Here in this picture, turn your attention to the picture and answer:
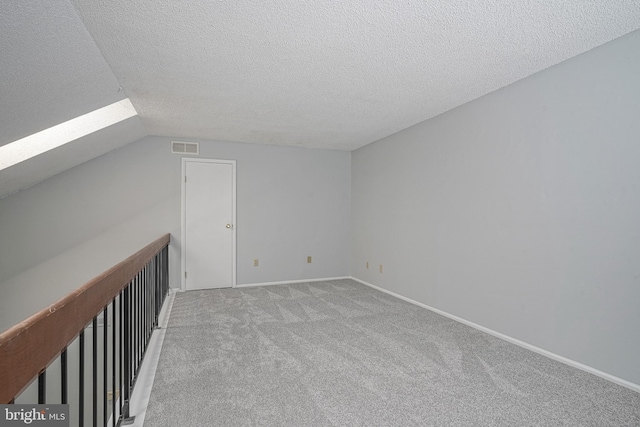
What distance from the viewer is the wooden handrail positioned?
2.02 ft

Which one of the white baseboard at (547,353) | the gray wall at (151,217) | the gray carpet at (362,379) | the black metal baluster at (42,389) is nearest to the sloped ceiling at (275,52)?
the gray wall at (151,217)

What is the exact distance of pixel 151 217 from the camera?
16.0 ft

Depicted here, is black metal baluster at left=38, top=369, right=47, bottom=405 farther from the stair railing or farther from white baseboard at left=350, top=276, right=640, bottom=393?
white baseboard at left=350, top=276, right=640, bottom=393

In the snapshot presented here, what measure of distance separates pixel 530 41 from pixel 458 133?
54.8 inches

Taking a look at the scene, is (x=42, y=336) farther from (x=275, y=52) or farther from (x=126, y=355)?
(x=275, y=52)

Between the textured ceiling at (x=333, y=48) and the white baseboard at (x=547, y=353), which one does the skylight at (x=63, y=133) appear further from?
the white baseboard at (x=547, y=353)

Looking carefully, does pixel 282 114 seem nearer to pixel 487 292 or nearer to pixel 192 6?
pixel 192 6

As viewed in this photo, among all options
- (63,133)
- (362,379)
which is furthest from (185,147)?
(362,379)

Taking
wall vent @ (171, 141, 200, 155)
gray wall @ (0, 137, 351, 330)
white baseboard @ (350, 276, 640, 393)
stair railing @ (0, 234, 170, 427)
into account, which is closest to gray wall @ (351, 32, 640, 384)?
white baseboard @ (350, 276, 640, 393)

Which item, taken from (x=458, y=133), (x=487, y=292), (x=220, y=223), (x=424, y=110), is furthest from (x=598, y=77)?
(x=220, y=223)

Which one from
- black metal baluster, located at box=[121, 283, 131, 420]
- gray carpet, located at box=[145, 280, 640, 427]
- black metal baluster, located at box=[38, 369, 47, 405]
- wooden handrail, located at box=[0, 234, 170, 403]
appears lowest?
gray carpet, located at box=[145, 280, 640, 427]

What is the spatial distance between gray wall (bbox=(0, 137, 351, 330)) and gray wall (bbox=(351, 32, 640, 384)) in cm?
190

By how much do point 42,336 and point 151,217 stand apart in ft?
14.7

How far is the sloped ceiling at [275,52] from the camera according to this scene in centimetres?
192
